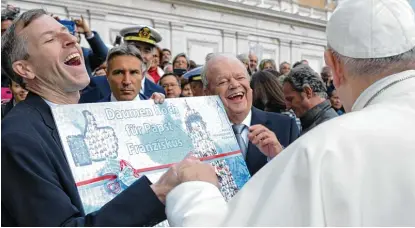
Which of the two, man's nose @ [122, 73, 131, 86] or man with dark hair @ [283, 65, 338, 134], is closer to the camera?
man's nose @ [122, 73, 131, 86]

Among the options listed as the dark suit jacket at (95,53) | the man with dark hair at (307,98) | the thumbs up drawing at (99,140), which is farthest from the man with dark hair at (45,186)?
the dark suit jacket at (95,53)

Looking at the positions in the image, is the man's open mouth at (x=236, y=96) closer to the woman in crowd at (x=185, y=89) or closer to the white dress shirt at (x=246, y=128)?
the white dress shirt at (x=246, y=128)

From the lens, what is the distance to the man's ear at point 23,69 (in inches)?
84.0

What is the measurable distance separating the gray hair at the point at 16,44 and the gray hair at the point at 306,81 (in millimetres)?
2243

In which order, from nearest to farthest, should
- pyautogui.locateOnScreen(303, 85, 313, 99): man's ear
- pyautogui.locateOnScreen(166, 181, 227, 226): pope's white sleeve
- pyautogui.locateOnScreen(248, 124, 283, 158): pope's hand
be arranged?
pyautogui.locateOnScreen(166, 181, 227, 226): pope's white sleeve
pyautogui.locateOnScreen(248, 124, 283, 158): pope's hand
pyautogui.locateOnScreen(303, 85, 313, 99): man's ear

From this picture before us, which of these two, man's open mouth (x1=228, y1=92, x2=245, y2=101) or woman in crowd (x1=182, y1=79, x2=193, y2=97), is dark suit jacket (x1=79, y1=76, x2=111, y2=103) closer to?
man's open mouth (x1=228, y1=92, x2=245, y2=101)

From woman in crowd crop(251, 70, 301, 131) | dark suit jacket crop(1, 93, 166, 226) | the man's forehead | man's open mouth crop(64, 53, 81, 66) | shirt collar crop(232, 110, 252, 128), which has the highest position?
the man's forehead

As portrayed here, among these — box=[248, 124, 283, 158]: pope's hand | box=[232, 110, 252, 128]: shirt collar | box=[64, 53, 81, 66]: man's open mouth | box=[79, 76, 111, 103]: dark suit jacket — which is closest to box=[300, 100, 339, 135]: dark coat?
box=[232, 110, 252, 128]: shirt collar

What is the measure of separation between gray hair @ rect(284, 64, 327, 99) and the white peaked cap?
2117 millimetres

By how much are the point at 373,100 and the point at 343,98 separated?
0.15 metres

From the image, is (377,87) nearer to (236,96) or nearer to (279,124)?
(236,96)

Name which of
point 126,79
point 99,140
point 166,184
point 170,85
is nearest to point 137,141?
point 99,140

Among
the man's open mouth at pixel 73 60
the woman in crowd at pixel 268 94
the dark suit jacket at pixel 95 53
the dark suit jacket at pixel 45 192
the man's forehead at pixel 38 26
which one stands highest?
the dark suit jacket at pixel 95 53

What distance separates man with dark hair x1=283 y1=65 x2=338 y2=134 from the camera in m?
3.73
